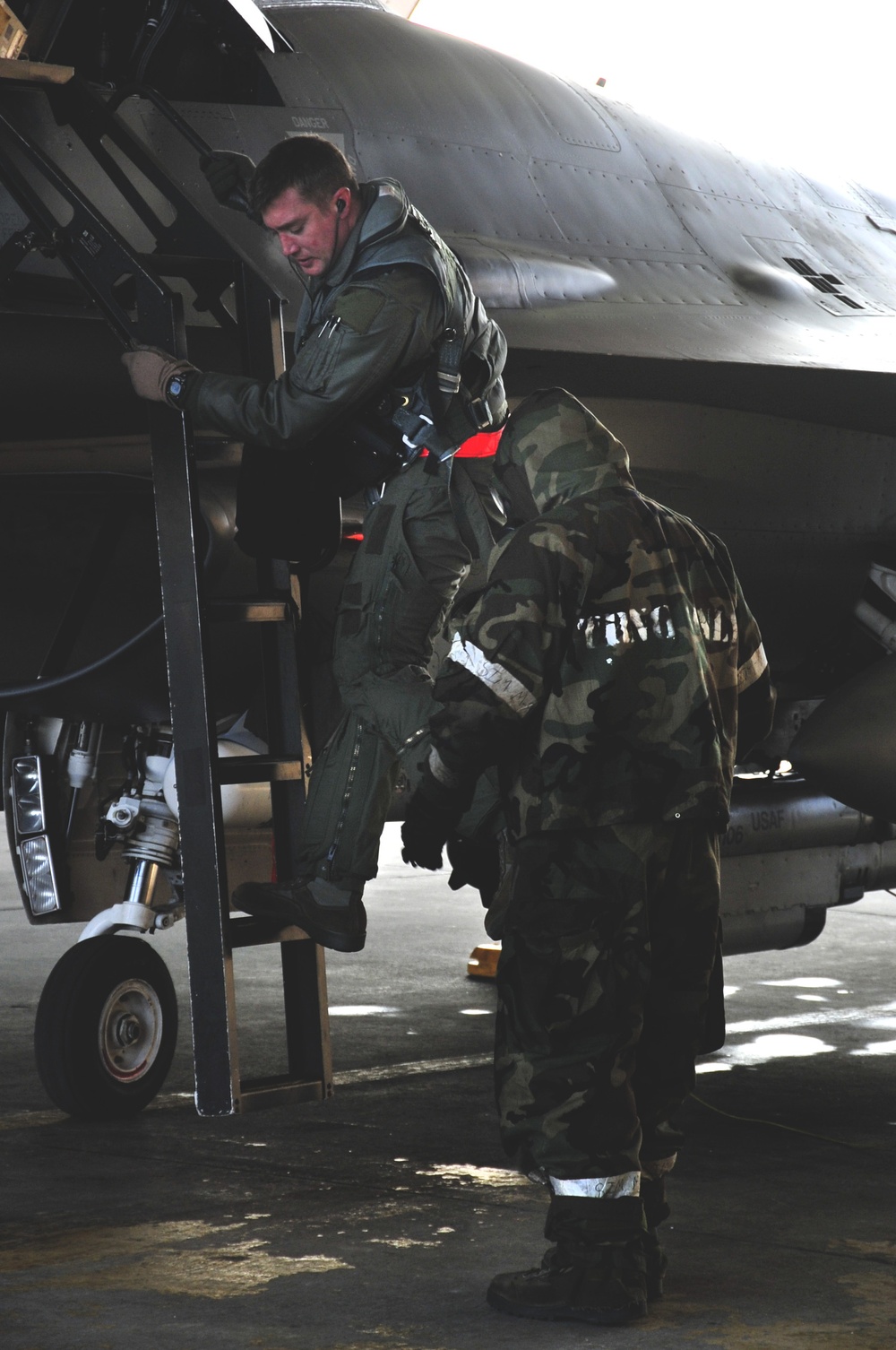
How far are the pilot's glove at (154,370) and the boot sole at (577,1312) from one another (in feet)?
7.04

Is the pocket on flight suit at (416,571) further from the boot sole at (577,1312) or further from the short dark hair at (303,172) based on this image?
the boot sole at (577,1312)

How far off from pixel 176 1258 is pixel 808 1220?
1.55 metres

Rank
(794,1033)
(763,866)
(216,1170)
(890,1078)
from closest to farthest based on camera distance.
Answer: (216,1170) < (890,1078) < (763,866) < (794,1033)

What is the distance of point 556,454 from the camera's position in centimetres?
342

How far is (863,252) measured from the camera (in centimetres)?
708

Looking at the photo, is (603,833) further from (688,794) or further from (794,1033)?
(794,1033)

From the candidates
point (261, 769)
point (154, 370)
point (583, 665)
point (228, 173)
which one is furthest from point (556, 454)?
point (228, 173)

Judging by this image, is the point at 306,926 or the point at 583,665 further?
the point at 306,926

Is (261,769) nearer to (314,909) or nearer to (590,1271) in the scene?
(314,909)

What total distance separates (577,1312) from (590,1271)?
0.27 feet

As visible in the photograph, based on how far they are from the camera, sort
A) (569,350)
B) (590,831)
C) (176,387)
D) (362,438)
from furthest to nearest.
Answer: (569,350) → (362,438) → (176,387) → (590,831)

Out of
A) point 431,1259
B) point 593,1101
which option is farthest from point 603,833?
point 431,1259

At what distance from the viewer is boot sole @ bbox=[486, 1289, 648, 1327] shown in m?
3.15

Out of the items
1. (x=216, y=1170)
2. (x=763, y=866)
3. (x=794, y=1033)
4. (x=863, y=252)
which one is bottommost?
(x=794, y=1033)
